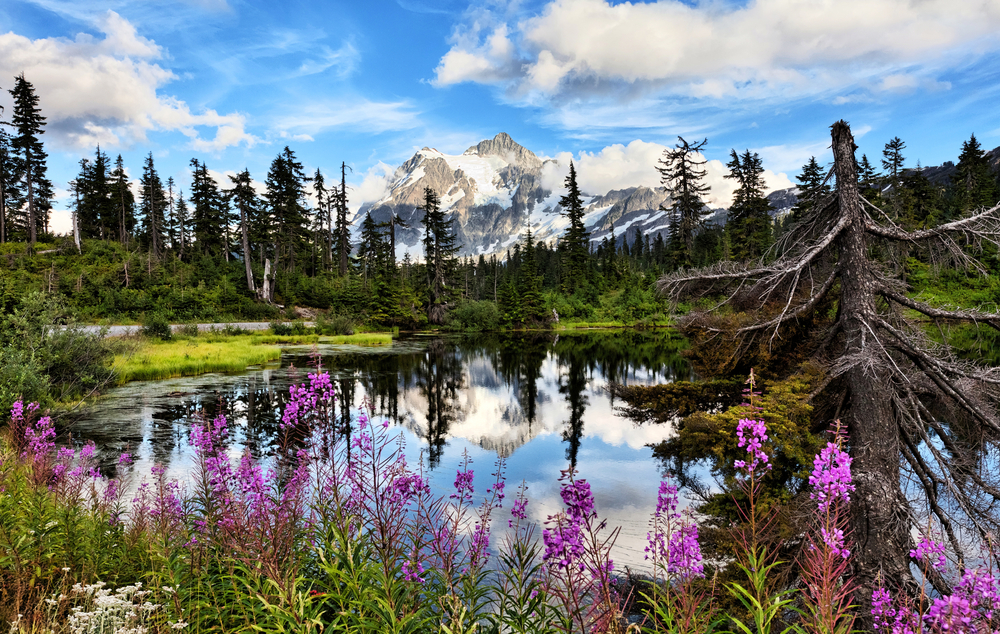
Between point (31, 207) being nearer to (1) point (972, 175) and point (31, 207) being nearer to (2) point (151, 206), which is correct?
(2) point (151, 206)

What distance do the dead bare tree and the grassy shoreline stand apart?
58.7 ft

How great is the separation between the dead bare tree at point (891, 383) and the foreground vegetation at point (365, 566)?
0.74 metres

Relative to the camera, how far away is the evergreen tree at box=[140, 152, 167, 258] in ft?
184

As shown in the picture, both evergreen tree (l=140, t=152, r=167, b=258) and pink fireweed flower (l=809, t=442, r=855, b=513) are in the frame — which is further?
evergreen tree (l=140, t=152, r=167, b=258)

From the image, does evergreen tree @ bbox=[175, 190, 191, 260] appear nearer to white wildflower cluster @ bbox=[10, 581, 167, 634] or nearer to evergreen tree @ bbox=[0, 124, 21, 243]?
evergreen tree @ bbox=[0, 124, 21, 243]

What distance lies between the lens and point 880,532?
504 centimetres

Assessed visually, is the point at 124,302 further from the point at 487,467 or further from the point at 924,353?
the point at 924,353

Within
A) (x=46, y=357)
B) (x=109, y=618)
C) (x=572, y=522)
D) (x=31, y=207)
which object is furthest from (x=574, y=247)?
(x=109, y=618)

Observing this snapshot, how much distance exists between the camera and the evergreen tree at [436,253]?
5362 centimetres

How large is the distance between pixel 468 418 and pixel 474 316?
3905 cm

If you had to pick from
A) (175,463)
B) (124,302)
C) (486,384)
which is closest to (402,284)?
(124,302)

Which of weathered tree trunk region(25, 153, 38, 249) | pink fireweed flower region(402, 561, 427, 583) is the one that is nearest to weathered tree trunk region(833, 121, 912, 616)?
pink fireweed flower region(402, 561, 427, 583)

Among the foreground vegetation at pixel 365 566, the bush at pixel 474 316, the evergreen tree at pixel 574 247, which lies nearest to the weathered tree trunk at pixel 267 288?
the bush at pixel 474 316

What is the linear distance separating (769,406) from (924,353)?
1.67 meters
